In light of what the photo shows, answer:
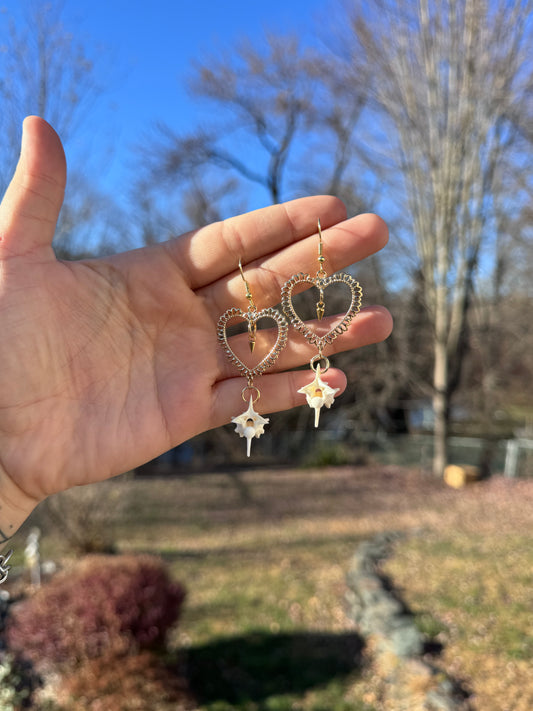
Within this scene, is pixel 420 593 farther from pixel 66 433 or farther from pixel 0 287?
pixel 0 287

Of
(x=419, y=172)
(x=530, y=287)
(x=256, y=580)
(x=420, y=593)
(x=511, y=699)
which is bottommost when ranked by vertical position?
(x=256, y=580)

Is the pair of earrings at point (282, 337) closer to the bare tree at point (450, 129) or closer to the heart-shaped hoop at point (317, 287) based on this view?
the heart-shaped hoop at point (317, 287)

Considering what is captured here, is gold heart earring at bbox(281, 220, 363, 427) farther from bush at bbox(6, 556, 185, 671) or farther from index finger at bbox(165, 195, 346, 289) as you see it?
bush at bbox(6, 556, 185, 671)

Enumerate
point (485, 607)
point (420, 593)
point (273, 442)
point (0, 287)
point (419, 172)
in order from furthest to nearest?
point (273, 442)
point (419, 172)
point (420, 593)
point (485, 607)
point (0, 287)

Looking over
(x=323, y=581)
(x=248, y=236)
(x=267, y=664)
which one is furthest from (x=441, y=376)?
(x=248, y=236)

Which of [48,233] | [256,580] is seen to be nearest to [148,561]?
[256,580]

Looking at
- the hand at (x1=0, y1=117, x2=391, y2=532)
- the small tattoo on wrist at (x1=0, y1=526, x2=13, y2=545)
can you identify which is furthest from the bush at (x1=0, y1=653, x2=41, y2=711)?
the hand at (x1=0, y1=117, x2=391, y2=532)
